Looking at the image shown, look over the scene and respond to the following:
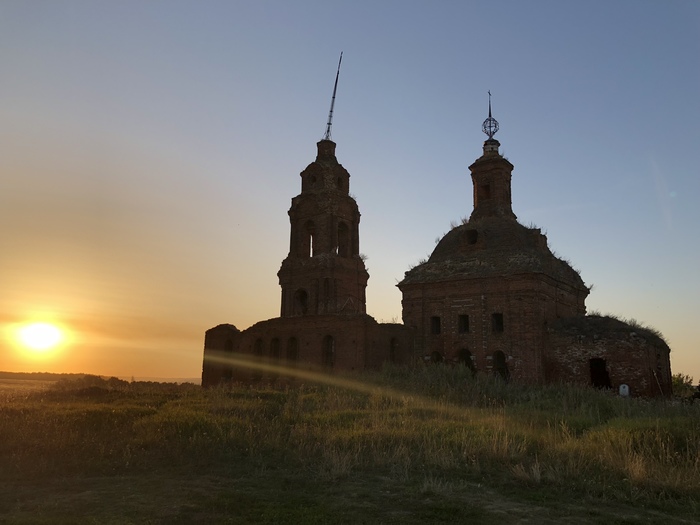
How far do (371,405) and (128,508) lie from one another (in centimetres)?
1020

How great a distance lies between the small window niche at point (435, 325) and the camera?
27.7 metres

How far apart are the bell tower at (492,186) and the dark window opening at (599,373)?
29.9ft

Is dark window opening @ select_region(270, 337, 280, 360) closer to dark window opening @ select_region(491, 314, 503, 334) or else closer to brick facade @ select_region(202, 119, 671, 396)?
brick facade @ select_region(202, 119, 671, 396)

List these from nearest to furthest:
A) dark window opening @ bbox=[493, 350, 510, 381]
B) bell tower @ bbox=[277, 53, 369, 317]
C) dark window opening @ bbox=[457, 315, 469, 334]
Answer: dark window opening @ bbox=[493, 350, 510, 381] < dark window opening @ bbox=[457, 315, 469, 334] < bell tower @ bbox=[277, 53, 369, 317]

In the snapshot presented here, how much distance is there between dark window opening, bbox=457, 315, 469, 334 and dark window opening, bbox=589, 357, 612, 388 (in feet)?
18.4

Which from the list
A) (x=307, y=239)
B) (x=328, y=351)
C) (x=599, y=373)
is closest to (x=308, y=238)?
(x=307, y=239)

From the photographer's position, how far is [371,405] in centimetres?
1659

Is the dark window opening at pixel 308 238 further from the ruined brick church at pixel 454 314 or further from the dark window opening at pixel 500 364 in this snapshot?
the dark window opening at pixel 500 364

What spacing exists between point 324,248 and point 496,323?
33.6 feet

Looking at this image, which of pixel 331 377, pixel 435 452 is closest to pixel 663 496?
pixel 435 452

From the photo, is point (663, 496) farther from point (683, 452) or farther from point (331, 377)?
point (331, 377)

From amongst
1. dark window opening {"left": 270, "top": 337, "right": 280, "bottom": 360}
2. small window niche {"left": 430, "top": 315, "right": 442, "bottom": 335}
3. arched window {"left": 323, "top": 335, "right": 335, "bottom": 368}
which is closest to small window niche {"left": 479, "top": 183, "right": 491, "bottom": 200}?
small window niche {"left": 430, "top": 315, "right": 442, "bottom": 335}

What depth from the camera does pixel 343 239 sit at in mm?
32625

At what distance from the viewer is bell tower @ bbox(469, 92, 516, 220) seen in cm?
3078
